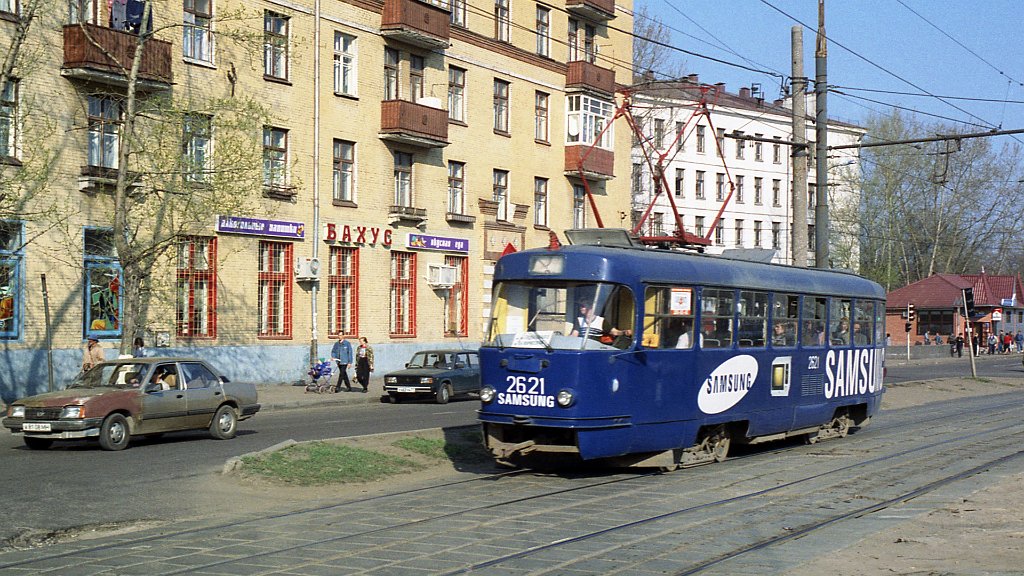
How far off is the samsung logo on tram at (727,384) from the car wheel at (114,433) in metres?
8.76

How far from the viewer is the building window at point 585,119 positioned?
4616 cm

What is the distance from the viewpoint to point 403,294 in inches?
1554

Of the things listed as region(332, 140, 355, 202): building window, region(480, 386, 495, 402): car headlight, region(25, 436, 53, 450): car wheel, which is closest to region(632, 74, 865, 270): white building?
region(332, 140, 355, 202): building window

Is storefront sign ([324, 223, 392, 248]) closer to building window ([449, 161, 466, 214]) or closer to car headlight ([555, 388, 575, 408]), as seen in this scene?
building window ([449, 161, 466, 214])

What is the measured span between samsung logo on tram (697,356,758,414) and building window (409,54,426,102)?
24.6 meters

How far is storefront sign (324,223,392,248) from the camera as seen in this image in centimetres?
3606

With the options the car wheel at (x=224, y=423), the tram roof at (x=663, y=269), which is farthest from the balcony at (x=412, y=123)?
the tram roof at (x=663, y=269)

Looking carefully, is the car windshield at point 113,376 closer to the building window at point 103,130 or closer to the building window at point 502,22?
the building window at point 103,130

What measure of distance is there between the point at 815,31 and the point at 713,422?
14201 millimetres

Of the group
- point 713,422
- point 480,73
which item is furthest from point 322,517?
point 480,73

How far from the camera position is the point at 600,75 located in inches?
1848

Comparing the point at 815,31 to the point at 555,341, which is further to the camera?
the point at 815,31


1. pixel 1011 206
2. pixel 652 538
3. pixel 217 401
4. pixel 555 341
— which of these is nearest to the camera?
pixel 652 538

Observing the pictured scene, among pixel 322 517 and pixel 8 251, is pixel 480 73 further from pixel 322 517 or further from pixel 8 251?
pixel 322 517
